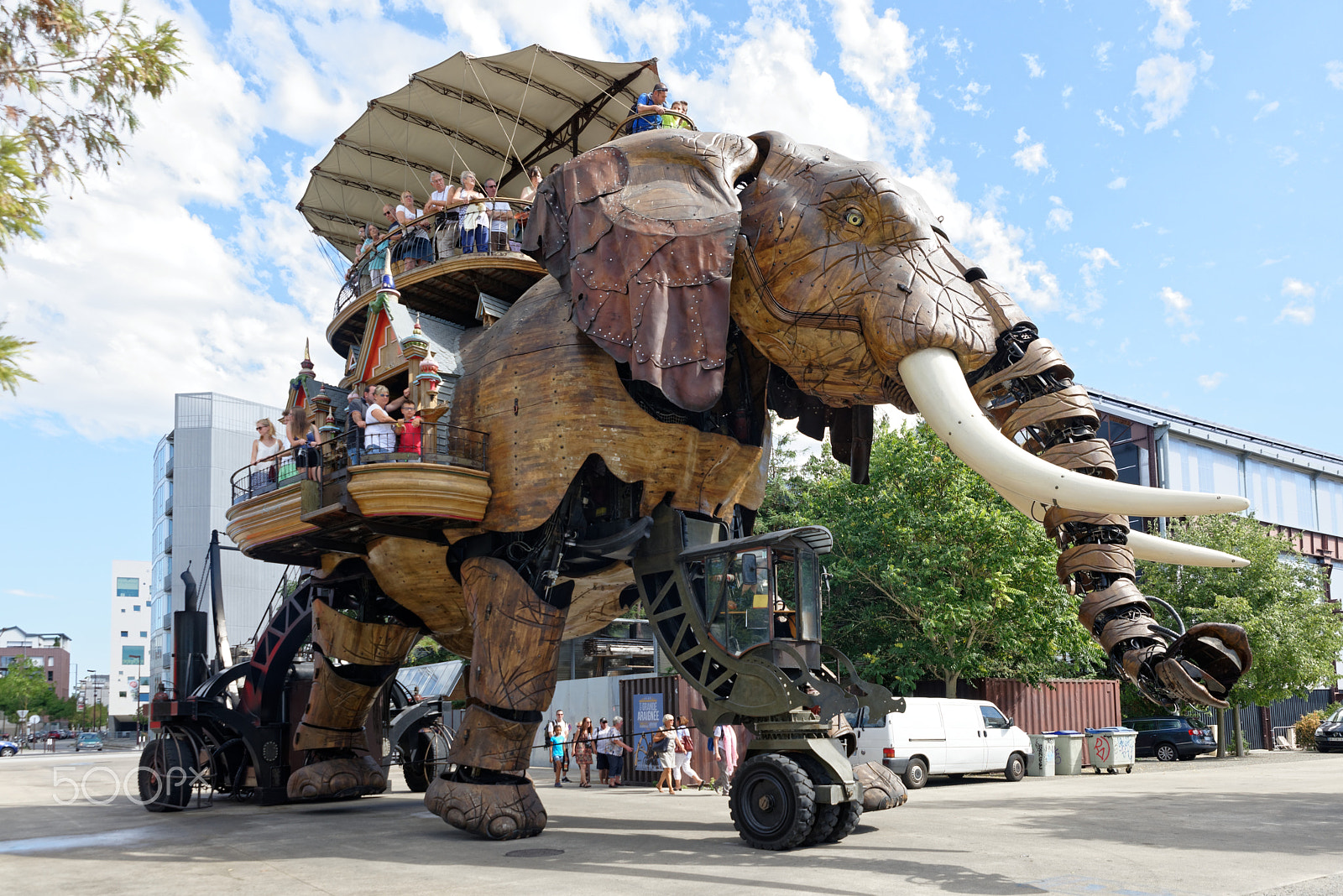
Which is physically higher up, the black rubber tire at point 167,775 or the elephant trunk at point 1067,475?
the elephant trunk at point 1067,475

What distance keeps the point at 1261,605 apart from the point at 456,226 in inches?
1025

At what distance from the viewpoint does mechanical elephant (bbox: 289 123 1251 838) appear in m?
8.52

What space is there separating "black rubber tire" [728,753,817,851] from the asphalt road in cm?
21

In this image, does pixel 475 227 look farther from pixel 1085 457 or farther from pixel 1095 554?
pixel 1095 554

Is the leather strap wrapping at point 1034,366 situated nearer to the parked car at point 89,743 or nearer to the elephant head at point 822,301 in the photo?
the elephant head at point 822,301

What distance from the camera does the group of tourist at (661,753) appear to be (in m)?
17.5

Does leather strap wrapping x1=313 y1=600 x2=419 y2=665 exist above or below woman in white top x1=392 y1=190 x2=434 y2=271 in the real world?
below

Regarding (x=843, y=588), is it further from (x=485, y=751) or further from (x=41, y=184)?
(x=41, y=184)

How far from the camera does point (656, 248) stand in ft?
31.2

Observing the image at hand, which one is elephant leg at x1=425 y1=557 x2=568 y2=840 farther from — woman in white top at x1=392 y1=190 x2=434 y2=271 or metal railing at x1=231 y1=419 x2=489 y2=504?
woman in white top at x1=392 y1=190 x2=434 y2=271

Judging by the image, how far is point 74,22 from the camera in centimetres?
555

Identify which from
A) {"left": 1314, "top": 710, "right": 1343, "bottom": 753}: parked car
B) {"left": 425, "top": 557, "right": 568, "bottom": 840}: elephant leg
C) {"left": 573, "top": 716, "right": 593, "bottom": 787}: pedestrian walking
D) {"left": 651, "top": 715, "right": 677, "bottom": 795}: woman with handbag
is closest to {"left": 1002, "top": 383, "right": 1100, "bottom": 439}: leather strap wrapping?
{"left": 425, "top": 557, "right": 568, "bottom": 840}: elephant leg

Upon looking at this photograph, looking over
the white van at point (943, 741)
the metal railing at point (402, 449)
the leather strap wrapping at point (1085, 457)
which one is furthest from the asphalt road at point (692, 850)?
the metal railing at point (402, 449)

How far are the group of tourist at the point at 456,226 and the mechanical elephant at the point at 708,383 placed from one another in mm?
1590
